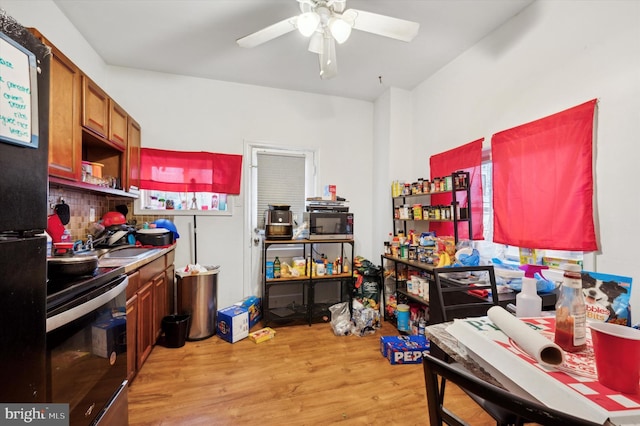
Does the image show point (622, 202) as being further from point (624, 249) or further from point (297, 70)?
point (297, 70)

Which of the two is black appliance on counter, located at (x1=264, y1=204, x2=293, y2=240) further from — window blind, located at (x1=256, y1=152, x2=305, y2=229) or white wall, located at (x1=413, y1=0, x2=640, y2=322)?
white wall, located at (x1=413, y1=0, x2=640, y2=322)

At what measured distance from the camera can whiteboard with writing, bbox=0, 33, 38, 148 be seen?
0.56 m

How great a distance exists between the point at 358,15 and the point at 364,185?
222 centimetres

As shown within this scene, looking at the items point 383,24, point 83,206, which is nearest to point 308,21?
point 383,24

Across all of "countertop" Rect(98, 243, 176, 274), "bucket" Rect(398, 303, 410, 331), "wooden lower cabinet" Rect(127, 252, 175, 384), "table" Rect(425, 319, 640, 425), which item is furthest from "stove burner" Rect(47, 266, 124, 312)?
"bucket" Rect(398, 303, 410, 331)

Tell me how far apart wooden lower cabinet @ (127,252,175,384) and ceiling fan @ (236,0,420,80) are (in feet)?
6.17

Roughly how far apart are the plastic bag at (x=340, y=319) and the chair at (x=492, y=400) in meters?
2.14

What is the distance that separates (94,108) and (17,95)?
1.84m

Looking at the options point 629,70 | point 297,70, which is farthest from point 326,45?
point 629,70

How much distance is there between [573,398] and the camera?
1.81ft

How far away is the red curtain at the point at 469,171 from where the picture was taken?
2.35m

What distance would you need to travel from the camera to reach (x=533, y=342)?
0.69 m

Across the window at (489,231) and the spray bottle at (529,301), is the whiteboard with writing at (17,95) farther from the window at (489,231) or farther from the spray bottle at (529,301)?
the window at (489,231)

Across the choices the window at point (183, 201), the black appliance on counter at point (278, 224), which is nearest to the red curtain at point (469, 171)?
the black appliance on counter at point (278, 224)
